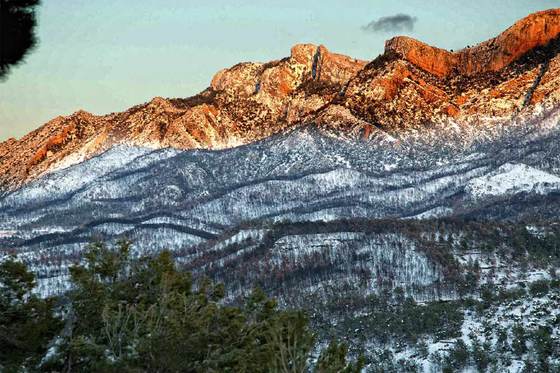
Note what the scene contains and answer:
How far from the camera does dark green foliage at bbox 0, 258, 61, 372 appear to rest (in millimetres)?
34438

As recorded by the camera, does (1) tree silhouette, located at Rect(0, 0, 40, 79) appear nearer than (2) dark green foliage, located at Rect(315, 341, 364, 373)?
Yes

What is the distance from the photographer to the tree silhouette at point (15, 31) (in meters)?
14.1

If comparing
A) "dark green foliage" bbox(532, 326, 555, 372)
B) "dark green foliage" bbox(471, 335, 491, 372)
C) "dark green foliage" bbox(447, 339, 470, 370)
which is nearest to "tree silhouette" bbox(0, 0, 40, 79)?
"dark green foliage" bbox(532, 326, 555, 372)

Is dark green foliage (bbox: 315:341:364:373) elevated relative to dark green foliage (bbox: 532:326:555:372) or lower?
lower

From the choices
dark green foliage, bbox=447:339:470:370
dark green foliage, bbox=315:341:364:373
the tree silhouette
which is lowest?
dark green foliage, bbox=315:341:364:373

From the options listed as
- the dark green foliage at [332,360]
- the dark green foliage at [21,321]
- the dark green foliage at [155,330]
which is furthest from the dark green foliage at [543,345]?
the dark green foliage at [21,321]

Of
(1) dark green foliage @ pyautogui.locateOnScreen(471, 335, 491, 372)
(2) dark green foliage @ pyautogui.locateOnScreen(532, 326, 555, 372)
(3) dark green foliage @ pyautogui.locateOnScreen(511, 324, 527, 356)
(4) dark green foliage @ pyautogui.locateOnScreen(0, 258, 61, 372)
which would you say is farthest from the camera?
(3) dark green foliage @ pyautogui.locateOnScreen(511, 324, 527, 356)

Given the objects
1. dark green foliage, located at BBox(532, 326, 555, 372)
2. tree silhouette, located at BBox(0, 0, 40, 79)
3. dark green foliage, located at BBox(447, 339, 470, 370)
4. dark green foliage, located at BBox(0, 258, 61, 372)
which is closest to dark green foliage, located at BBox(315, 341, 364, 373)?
dark green foliage, located at BBox(0, 258, 61, 372)

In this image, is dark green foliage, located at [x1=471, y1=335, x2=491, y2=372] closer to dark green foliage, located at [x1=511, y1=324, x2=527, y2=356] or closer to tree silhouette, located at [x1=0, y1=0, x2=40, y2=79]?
dark green foliage, located at [x1=511, y1=324, x2=527, y2=356]

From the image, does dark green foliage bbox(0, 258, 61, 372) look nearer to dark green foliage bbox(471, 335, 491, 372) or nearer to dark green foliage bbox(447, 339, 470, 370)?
dark green foliage bbox(471, 335, 491, 372)

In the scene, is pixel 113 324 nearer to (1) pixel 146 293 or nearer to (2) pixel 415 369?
(1) pixel 146 293

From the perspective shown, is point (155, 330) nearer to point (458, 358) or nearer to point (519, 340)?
point (458, 358)

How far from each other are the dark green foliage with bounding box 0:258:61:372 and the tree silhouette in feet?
71.3

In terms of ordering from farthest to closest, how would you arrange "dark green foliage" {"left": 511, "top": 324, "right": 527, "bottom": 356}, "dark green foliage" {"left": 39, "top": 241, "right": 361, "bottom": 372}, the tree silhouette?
"dark green foliage" {"left": 511, "top": 324, "right": 527, "bottom": 356}
"dark green foliage" {"left": 39, "top": 241, "right": 361, "bottom": 372}
the tree silhouette
